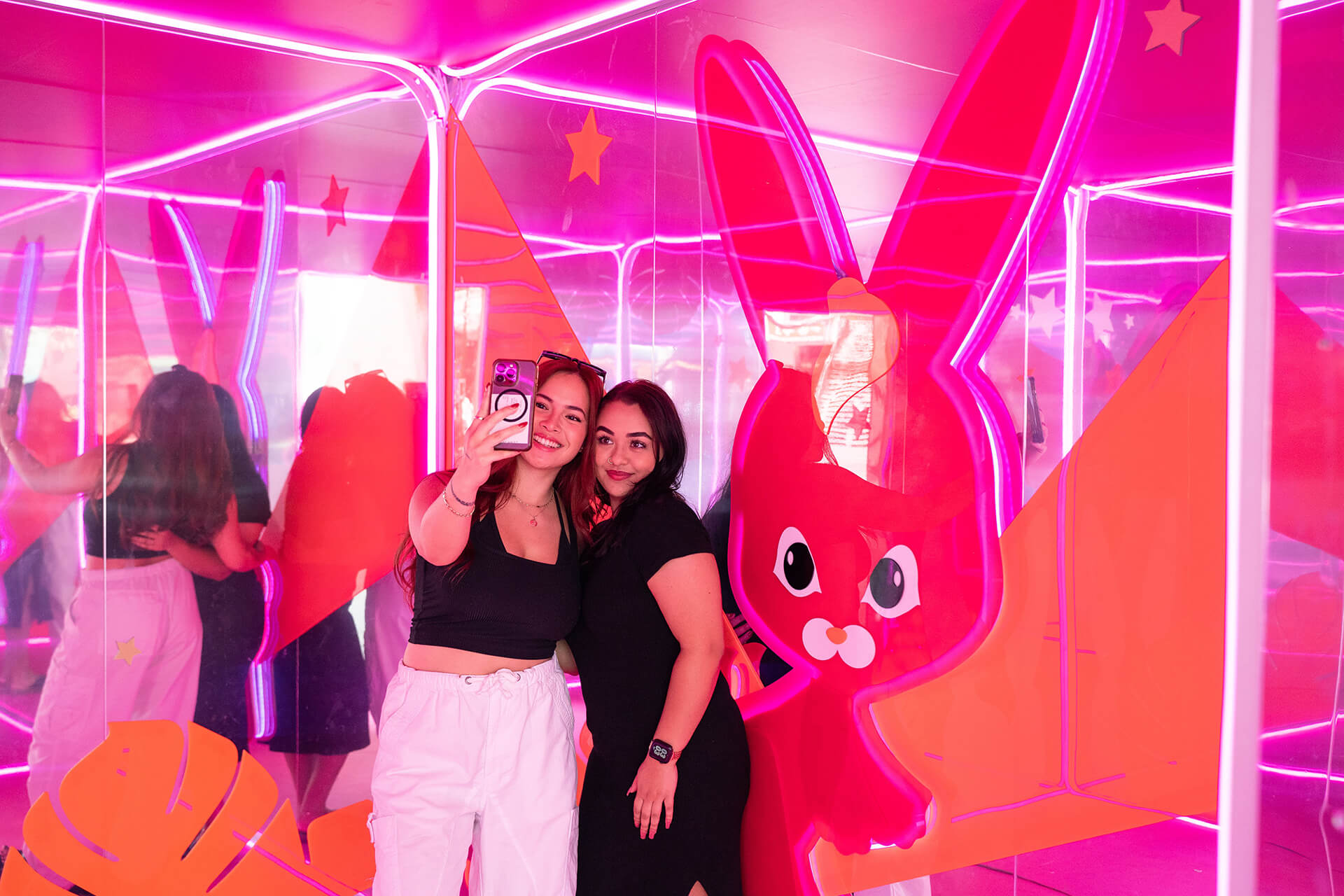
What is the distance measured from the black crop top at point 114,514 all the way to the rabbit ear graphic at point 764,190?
69.0 inches

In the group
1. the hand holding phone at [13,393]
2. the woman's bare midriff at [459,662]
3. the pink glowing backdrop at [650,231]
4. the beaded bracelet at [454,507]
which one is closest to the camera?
the pink glowing backdrop at [650,231]

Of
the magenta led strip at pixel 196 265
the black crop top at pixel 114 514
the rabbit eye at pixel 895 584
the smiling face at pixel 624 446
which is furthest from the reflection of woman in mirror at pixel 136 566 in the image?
the rabbit eye at pixel 895 584

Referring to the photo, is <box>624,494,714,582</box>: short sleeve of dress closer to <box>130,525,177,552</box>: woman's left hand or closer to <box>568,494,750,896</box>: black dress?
<box>568,494,750,896</box>: black dress

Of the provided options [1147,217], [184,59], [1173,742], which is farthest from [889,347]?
[184,59]

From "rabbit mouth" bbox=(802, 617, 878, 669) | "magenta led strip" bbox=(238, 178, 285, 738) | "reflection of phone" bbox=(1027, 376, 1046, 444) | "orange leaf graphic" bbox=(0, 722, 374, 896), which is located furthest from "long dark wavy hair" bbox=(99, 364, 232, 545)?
"reflection of phone" bbox=(1027, 376, 1046, 444)

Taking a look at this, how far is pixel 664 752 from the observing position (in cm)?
209

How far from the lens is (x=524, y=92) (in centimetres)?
299

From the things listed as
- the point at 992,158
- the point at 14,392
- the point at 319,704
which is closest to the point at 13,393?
the point at 14,392

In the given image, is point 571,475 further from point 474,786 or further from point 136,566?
point 136,566

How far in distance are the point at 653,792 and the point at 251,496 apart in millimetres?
1643

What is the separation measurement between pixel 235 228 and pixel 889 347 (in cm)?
202

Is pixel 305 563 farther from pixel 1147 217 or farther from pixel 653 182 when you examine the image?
pixel 1147 217

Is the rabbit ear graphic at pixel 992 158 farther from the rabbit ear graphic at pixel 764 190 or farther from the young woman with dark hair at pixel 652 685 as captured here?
the young woman with dark hair at pixel 652 685

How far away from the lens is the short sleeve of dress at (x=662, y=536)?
212cm
